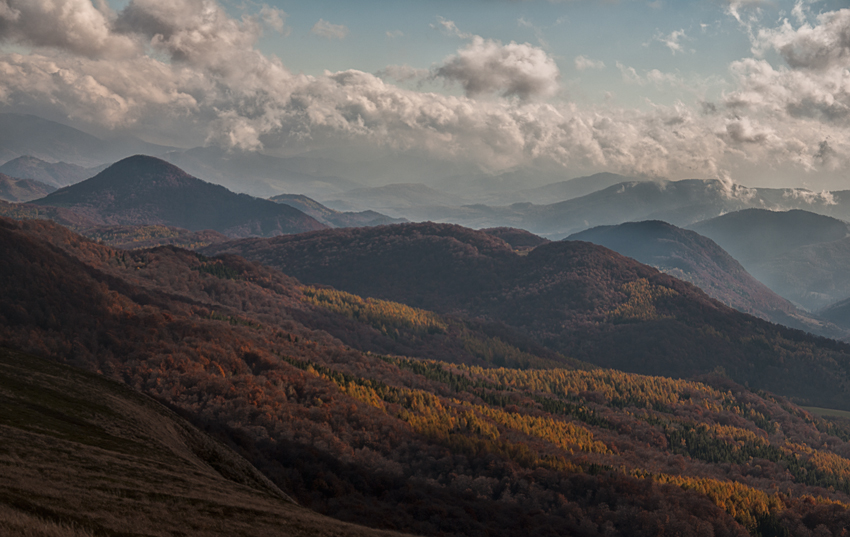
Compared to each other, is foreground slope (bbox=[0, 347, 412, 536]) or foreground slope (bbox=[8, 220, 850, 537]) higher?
foreground slope (bbox=[0, 347, 412, 536])

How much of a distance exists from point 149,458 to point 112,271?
163711 mm

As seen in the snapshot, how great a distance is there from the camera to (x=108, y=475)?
30.0 metres

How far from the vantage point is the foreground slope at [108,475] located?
22.1 m

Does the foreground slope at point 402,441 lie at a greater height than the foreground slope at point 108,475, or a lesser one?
lesser

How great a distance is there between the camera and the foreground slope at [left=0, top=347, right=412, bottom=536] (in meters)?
22.1

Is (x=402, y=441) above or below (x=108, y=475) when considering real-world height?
below

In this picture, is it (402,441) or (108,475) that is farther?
(402,441)

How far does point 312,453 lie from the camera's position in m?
78.0

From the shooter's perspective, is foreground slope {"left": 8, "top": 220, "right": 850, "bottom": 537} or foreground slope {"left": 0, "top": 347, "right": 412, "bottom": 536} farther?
foreground slope {"left": 8, "top": 220, "right": 850, "bottom": 537}

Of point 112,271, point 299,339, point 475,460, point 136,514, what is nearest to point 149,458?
point 136,514

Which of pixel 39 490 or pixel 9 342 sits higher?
pixel 39 490

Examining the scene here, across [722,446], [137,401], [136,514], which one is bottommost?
[722,446]

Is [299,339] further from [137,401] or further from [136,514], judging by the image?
[136,514]

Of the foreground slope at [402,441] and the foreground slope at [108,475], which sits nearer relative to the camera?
the foreground slope at [108,475]
